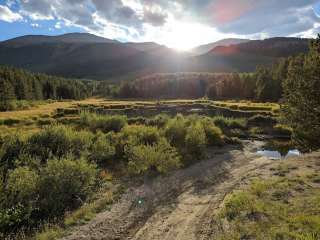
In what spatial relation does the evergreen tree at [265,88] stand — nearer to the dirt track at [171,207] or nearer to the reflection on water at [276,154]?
the reflection on water at [276,154]

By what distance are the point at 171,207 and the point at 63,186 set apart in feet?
18.7

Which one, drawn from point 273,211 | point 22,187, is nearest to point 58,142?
point 22,187

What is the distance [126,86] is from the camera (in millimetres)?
157125

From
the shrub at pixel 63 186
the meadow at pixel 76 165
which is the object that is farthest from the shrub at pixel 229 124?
the shrub at pixel 63 186

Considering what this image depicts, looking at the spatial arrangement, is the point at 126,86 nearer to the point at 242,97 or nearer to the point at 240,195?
the point at 242,97

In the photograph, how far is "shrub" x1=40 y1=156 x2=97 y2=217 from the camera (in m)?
16.0

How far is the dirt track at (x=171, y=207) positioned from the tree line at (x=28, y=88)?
77643 millimetres

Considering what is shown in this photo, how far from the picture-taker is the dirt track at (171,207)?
14.1m

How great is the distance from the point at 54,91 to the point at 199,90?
2479 inches

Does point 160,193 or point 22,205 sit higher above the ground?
point 22,205

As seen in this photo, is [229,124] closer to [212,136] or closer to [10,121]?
[212,136]

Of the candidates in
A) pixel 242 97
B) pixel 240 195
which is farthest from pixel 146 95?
pixel 240 195

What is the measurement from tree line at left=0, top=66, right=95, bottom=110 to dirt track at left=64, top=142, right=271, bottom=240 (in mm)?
77643

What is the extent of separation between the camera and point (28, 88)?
120250 mm
